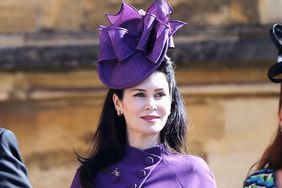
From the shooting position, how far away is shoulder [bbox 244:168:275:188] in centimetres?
473

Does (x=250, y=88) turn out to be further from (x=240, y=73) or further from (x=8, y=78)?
(x=8, y=78)

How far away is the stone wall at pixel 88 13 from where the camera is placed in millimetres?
6746

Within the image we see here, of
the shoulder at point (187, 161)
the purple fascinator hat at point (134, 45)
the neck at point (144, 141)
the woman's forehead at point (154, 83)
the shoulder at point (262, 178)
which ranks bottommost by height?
the shoulder at point (262, 178)

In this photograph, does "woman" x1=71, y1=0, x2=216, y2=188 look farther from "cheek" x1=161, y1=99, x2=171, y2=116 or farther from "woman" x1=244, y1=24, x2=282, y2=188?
"woman" x1=244, y1=24, x2=282, y2=188

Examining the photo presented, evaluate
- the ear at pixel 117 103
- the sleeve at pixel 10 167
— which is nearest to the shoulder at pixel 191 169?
the ear at pixel 117 103

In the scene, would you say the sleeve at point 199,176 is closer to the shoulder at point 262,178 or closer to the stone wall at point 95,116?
the shoulder at point 262,178

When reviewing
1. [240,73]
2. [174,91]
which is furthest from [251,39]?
[174,91]

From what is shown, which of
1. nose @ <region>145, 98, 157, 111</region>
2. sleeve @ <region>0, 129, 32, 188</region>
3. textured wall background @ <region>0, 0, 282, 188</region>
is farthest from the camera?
textured wall background @ <region>0, 0, 282, 188</region>

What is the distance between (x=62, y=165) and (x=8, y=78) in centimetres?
52

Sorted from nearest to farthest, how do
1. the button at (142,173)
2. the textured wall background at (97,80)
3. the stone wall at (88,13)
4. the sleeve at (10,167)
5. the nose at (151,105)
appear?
the sleeve at (10,167) < the nose at (151,105) < the button at (142,173) < the textured wall background at (97,80) < the stone wall at (88,13)

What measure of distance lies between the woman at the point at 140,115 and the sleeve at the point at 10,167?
33 centimetres

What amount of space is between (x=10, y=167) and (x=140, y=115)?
51 cm

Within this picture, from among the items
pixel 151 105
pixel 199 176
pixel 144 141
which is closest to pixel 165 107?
pixel 151 105

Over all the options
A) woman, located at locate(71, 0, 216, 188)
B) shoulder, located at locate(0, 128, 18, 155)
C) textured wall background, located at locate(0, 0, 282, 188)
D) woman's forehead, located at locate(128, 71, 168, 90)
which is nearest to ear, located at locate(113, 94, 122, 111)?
woman, located at locate(71, 0, 216, 188)
